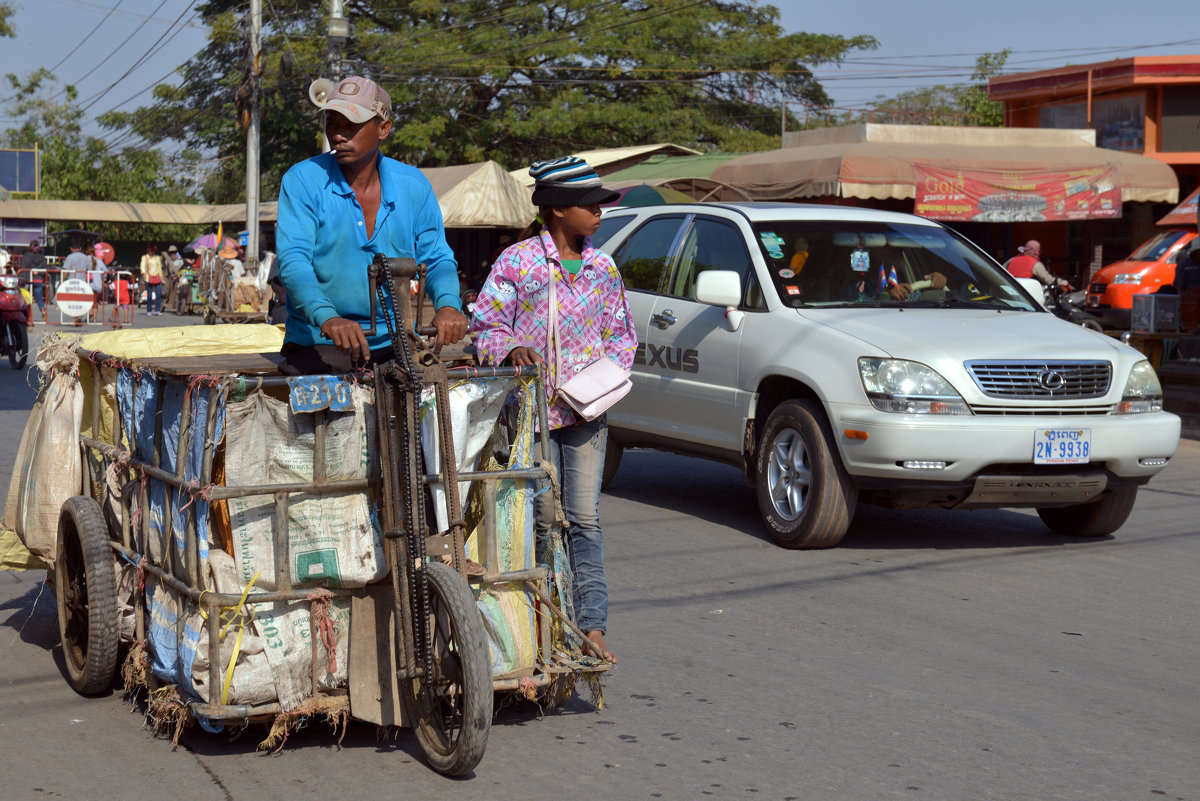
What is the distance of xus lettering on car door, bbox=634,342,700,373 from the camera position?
8.15 meters

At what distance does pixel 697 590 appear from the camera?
634 cm

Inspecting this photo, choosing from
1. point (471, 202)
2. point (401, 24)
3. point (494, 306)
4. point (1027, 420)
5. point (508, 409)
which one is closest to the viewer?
point (508, 409)

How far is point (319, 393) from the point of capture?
3.90m

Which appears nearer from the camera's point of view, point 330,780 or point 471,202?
point 330,780

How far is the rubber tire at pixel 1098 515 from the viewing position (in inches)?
297

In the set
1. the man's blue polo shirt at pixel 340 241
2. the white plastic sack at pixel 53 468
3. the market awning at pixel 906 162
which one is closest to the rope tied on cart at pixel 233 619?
the man's blue polo shirt at pixel 340 241

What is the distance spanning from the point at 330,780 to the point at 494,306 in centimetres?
165

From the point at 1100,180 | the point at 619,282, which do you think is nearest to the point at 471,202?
the point at 1100,180

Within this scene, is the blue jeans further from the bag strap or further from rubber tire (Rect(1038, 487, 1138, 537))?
rubber tire (Rect(1038, 487, 1138, 537))

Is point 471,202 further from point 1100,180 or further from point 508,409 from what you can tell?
point 508,409

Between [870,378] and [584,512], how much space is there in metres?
2.74

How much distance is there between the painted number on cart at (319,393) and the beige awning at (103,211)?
4947 cm

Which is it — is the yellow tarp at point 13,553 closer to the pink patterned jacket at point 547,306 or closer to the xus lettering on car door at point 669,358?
the pink patterned jacket at point 547,306

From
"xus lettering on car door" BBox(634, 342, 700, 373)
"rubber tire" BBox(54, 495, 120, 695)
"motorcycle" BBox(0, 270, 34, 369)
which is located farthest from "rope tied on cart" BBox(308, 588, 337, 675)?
"motorcycle" BBox(0, 270, 34, 369)
